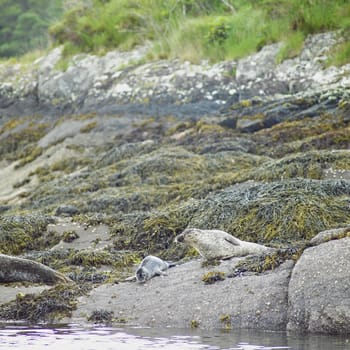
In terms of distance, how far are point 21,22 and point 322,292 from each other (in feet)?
138

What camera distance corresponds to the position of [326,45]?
22.5 meters

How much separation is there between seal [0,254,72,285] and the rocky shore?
125 millimetres

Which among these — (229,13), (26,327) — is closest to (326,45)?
(229,13)

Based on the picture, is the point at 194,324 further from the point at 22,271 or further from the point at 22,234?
the point at 22,234

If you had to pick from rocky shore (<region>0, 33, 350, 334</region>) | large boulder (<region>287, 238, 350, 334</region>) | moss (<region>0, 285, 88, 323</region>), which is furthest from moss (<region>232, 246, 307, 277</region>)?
moss (<region>0, 285, 88, 323</region>)

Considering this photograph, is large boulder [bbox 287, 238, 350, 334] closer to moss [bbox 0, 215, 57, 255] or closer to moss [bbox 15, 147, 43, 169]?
moss [bbox 0, 215, 57, 255]

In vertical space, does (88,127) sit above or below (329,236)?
below

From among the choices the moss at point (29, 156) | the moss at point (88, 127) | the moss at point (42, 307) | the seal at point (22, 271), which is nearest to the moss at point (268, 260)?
the moss at point (42, 307)

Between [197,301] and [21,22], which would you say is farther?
[21,22]

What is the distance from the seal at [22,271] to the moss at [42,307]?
0.70 meters

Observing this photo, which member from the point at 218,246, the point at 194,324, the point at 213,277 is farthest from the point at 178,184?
the point at 194,324

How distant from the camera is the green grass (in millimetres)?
23609

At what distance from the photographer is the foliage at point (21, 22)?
4675 cm

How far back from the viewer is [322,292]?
779 centimetres
